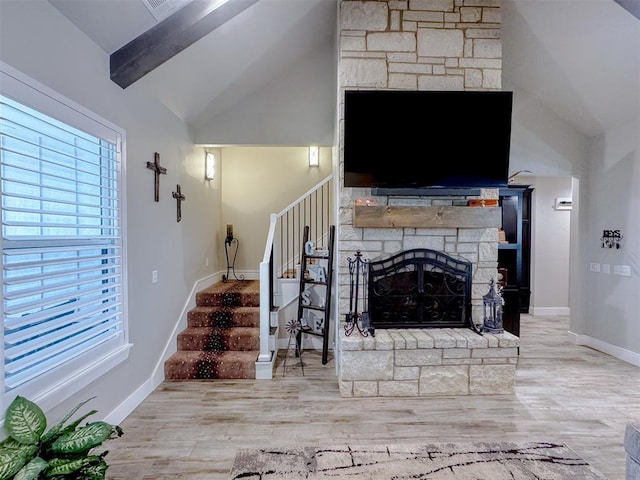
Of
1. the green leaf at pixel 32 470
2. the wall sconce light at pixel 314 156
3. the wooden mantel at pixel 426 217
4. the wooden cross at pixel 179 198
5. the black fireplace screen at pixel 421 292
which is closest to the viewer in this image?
the green leaf at pixel 32 470

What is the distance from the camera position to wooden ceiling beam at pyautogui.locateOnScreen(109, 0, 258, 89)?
250cm

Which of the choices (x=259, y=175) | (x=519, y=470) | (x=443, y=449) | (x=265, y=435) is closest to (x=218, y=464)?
(x=265, y=435)

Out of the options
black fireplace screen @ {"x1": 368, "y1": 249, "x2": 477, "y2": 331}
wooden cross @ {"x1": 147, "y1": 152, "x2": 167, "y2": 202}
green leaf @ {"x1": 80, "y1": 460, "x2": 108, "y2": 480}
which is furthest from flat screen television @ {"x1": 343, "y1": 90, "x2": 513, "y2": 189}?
green leaf @ {"x1": 80, "y1": 460, "x2": 108, "y2": 480}

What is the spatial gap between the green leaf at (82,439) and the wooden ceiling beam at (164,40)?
2443 mm

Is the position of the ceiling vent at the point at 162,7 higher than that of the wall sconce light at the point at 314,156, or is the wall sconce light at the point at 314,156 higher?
the ceiling vent at the point at 162,7

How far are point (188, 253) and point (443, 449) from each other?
3406mm

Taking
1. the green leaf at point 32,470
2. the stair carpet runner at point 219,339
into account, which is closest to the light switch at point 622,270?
the stair carpet runner at point 219,339

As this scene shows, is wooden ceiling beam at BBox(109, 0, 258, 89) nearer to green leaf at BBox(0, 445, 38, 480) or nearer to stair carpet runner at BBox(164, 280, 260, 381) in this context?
green leaf at BBox(0, 445, 38, 480)

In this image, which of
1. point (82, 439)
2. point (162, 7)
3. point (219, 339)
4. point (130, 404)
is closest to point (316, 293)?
point (219, 339)

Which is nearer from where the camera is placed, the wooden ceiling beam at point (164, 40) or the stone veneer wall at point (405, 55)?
the wooden ceiling beam at point (164, 40)

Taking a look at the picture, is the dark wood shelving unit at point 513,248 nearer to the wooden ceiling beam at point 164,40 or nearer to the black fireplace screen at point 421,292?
the black fireplace screen at point 421,292

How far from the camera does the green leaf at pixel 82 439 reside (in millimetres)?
1472

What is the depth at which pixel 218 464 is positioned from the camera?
2146 millimetres

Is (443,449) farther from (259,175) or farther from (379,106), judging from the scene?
(259,175)
